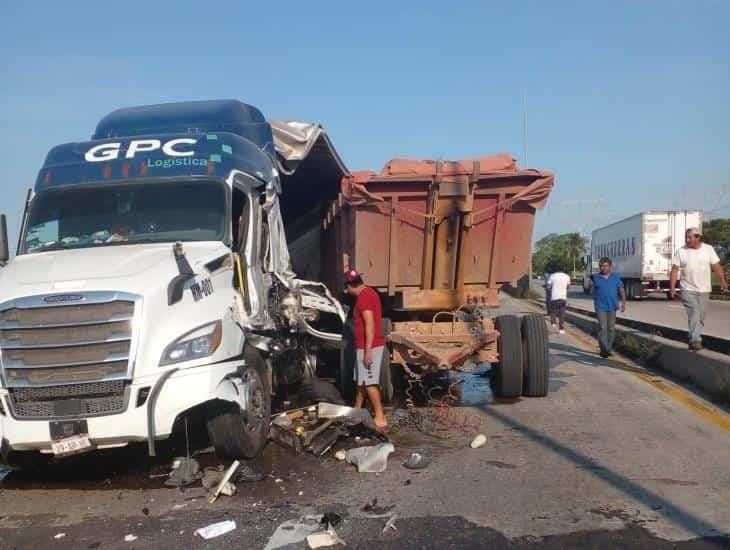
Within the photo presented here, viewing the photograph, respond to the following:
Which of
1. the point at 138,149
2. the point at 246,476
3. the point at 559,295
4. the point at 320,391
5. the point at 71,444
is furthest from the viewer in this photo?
the point at 559,295

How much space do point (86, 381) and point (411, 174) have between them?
170 inches

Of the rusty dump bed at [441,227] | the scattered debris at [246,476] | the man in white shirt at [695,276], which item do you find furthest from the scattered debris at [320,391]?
the man in white shirt at [695,276]

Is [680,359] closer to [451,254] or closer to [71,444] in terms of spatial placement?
[451,254]

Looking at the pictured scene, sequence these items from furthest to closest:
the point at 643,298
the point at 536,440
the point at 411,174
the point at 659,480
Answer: the point at 643,298, the point at 411,174, the point at 536,440, the point at 659,480

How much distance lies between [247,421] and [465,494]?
2.01m

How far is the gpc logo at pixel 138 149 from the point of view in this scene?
710 cm

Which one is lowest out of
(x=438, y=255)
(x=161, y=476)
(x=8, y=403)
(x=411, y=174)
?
(x=161, y=476)

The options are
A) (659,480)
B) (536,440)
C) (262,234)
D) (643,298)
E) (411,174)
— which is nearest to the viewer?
(659,480)

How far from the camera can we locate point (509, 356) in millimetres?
8805

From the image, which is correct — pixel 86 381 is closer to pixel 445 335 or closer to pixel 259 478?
pixel 259 478

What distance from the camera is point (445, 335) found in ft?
27.7

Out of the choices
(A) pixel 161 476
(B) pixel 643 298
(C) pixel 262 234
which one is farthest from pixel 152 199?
(B) pixel 643 298

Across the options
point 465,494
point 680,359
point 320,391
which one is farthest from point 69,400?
point 680,359

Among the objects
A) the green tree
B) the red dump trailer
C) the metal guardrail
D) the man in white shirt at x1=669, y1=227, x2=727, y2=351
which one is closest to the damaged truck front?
the red dump trailer
